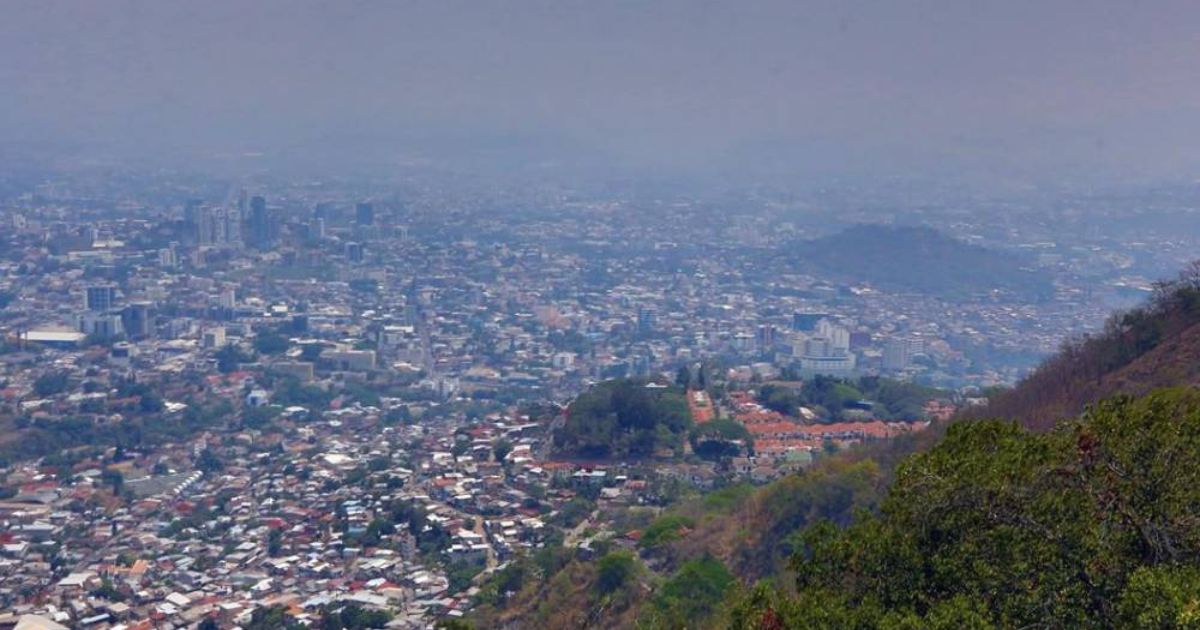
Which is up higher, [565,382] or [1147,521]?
[1147,521]

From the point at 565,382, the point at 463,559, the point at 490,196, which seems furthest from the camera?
the point at 490,196

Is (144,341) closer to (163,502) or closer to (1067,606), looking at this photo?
(163,502)

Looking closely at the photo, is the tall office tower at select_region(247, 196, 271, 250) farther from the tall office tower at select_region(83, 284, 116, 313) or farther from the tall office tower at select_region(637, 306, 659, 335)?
the tall office tower at select_region(637, 306, 659, 335)

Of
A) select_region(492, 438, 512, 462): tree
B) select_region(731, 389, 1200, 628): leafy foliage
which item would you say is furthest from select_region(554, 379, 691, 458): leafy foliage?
select_region(731, 389, 1200, 628): leafy foliage

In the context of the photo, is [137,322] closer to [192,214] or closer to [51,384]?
[51,384]

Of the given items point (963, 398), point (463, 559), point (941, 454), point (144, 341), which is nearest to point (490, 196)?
point (144, 341)

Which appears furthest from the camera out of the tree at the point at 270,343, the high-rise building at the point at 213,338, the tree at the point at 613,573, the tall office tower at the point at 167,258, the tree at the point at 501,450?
the tall office tower at the point at 167,258

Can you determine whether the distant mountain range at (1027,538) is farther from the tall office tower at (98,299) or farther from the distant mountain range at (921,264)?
the distant mountain range at (921,264)

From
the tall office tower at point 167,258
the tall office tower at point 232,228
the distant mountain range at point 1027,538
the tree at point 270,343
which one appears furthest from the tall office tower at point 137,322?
the distant mountain range at point 1027,538
